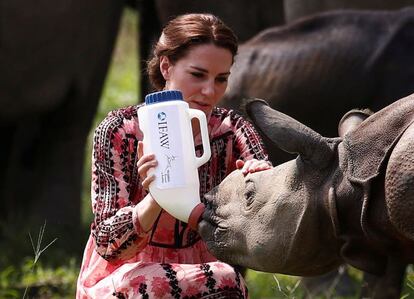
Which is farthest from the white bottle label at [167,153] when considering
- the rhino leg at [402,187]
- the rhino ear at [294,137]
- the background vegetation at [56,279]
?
the background vegetation at [56,279]

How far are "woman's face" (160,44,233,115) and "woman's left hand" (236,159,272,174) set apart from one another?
0.67 ft

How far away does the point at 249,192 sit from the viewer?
13.1 feet

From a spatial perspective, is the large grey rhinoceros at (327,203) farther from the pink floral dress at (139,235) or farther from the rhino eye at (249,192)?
the pink floral dress at (139,235)

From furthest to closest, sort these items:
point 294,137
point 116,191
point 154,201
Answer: point 116,191
point 154,201
point 294,137

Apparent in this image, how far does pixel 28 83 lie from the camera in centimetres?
880

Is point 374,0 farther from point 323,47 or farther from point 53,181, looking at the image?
point 53,181

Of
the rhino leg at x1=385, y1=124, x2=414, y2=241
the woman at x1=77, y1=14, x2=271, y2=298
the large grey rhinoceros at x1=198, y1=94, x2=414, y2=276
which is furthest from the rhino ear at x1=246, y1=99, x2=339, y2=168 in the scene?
the woman at x1=77, y1=14, x2=271, y2=298

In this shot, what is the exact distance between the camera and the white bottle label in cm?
404

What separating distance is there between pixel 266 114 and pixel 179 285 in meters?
0.63

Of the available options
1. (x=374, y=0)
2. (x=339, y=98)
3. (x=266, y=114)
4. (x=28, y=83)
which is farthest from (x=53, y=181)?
(x=266, y=114)

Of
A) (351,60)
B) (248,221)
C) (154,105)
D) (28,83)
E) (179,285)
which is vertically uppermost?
(154,105)

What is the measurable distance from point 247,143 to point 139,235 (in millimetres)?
493

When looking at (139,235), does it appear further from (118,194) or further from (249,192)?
(249,192)

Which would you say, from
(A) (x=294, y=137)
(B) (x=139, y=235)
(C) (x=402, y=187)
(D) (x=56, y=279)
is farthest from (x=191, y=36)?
(D) (x=56, y=279)
